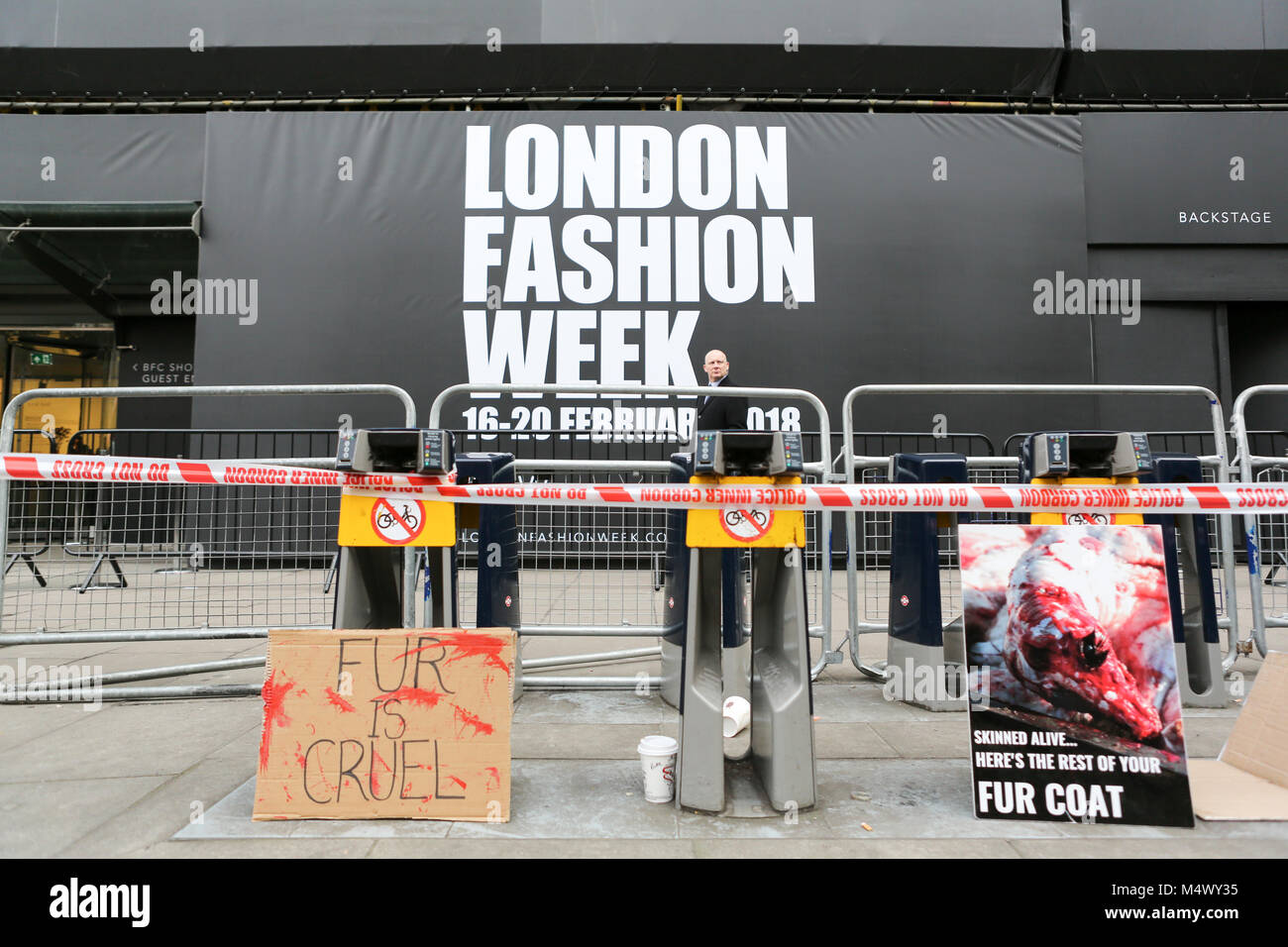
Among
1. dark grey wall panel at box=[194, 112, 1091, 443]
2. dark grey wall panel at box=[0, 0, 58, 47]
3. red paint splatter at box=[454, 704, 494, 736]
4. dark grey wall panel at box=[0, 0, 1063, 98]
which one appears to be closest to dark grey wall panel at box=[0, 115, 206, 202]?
dark grey wall panel at box=[194, 112, 1091, 443]

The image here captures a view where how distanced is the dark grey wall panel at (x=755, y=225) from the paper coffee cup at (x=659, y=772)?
7412 millimetres

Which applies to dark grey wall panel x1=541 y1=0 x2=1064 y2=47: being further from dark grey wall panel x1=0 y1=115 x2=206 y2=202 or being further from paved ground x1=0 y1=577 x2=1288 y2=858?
paved ground x1=0 y1=577 x2=1288 y2=858

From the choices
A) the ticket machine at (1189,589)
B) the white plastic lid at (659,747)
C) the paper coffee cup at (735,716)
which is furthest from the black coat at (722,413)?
the white plastic lid at (659,747)

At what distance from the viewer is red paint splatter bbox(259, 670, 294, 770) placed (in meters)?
2.74

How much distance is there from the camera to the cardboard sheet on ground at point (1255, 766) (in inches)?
106

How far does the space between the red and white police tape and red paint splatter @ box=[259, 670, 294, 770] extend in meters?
0.85

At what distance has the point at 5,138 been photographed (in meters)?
10.1

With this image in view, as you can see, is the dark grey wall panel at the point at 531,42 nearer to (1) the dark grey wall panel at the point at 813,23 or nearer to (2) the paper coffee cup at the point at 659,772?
(1) the dark grey wall panel at the point at 813,23

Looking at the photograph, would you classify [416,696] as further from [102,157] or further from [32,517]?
[102,157]

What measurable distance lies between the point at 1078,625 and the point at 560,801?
2154 mm

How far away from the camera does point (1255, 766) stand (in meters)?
3.02

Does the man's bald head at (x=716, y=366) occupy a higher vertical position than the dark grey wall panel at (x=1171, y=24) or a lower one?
lower

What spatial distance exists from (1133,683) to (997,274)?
8.77 m

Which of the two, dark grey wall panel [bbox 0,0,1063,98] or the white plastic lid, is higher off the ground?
dark grey wall panel [bbox 0,0,1063,98]
